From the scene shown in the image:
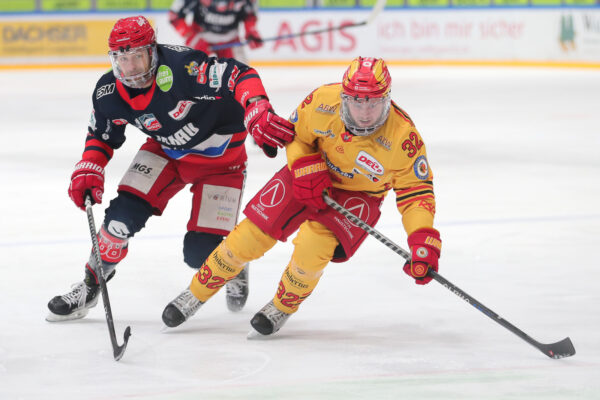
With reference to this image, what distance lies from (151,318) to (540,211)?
247 centimetres

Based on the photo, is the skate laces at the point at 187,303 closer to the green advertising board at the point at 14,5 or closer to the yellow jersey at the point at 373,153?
the yellow jersey at the point at 373,153

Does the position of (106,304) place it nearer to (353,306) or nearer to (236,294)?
(236,294)

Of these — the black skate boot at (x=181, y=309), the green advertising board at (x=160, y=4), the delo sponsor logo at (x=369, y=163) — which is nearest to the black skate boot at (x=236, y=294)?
the black skate boot at (x=181, y=309)

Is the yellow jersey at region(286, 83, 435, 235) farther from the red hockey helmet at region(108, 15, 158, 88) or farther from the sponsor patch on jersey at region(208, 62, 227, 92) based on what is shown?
the red hockey helmet at region(108, 15, 158, 88)

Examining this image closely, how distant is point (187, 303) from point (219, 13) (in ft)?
19.7

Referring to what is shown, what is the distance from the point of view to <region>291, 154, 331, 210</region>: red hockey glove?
9.39ft

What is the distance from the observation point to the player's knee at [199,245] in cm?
329

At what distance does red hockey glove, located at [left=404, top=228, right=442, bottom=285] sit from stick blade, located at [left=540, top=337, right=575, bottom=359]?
403 mm

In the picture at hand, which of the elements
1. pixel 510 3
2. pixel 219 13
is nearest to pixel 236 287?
pixel 219 13

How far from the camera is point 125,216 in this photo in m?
3.13

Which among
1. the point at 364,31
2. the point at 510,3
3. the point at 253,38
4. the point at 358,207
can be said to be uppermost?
the point at 358,207

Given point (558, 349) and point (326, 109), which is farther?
point (326, 109)

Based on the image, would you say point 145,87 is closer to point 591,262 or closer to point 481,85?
point 591,262

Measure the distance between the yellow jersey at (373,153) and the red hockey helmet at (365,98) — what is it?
0.06 metres
